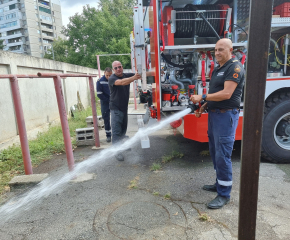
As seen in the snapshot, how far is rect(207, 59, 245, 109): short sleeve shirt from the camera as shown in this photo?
2.32 m

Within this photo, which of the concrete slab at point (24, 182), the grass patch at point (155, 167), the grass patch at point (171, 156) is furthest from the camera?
the grass patch at point (171, 156)

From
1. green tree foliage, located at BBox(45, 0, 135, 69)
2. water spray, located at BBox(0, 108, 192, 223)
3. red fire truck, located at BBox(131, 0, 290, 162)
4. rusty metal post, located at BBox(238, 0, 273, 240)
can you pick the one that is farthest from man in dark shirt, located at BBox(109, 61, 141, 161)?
green tree foliage, located at BBox(45, 0, 135, 69)

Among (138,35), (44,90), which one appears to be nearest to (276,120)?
(138,35)

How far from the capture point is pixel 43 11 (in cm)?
6981

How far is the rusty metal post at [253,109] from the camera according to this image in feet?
3.65

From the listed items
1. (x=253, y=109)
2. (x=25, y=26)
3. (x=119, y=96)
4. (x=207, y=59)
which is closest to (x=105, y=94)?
(x=119, y=96)

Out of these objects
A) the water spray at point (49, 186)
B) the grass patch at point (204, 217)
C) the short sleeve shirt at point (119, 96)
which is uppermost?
the short sleeve shirt at point (119, 96)

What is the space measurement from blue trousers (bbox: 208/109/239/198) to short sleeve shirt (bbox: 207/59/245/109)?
9cm

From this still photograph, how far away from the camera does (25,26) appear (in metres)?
64.6

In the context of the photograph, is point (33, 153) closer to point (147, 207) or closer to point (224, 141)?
point (147, 207)

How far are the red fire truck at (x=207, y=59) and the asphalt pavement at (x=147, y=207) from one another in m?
0.65

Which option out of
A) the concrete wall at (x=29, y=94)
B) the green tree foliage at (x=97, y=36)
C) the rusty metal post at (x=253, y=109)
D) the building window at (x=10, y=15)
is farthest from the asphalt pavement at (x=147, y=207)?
the building window at (x=10, y=15)

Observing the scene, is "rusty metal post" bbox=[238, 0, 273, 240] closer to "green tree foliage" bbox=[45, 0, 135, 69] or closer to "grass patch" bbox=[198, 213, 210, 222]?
"grass patch" bbox=[198, 213, 210, 222]

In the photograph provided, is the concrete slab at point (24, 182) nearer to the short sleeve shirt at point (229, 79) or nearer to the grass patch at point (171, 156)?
the grass patch at point (171, 156)
